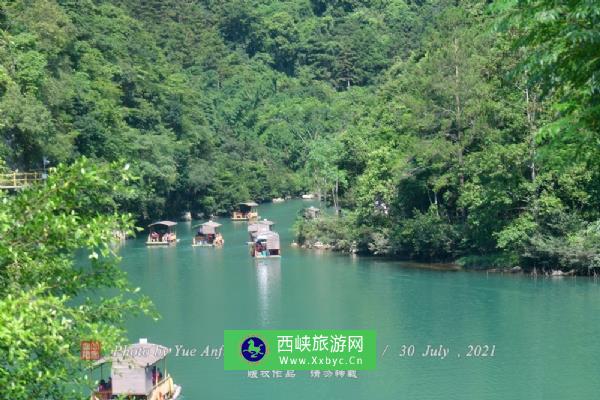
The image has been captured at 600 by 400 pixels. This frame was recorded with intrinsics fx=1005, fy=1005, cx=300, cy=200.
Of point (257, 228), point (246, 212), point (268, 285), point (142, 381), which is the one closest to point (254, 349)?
point (142, 381)

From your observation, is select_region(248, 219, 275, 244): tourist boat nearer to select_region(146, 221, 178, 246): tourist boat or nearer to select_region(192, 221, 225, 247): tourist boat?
select_region(192, 221, 225, 247): tourist boat

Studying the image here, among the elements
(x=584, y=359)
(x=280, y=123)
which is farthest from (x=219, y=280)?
(x=280, y=123)

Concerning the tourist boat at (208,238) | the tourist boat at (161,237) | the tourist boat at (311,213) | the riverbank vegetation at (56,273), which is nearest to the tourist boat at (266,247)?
the tourist boat at (208,238)

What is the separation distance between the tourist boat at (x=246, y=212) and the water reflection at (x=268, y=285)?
1920 cm

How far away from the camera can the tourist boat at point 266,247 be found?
3587 cm

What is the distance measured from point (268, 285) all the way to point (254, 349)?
1080 cm

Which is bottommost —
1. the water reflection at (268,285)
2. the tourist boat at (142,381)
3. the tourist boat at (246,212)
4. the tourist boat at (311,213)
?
the tourist boat at (142,381)

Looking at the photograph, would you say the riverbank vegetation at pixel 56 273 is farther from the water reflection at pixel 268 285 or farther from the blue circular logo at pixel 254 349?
the water reflection at pixel 268 285

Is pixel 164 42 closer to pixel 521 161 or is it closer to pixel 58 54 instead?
pixel 58 54

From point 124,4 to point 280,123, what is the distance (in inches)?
611

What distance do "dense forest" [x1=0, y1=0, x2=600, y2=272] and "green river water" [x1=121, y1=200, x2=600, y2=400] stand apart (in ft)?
6.73

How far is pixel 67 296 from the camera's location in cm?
687

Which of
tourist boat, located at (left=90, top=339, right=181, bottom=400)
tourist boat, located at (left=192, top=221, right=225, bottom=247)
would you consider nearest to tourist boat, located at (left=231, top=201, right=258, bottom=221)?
tourist boat, located at (left=192, top=221, right=225, bottom=247)

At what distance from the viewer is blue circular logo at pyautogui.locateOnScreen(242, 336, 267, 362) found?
17953 mm
